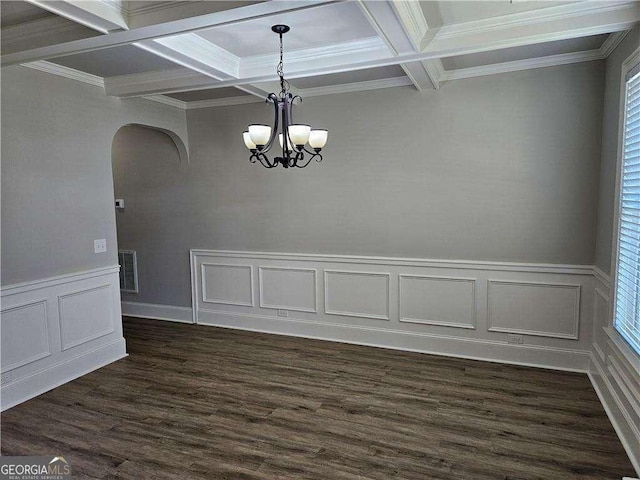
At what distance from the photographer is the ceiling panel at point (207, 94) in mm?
4727

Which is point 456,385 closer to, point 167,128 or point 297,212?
point 297,212

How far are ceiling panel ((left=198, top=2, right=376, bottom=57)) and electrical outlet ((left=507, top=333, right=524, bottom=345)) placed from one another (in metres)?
2.92

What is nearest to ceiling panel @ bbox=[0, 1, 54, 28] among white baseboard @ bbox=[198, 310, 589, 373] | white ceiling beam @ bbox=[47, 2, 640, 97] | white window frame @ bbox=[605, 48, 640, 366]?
white ceiling beam @ bbox=[47, 2, 640, 97]

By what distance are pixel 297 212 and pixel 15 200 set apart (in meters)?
2.58

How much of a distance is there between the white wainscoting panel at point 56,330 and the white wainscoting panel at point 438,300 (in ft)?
9.66

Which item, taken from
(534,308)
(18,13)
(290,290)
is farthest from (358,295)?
(18,13)

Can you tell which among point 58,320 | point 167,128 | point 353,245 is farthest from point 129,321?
point 353,245

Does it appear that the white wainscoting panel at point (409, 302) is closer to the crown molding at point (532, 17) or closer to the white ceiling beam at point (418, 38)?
the white ceiling beam at point (418, 38)

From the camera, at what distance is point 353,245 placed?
4.73 m

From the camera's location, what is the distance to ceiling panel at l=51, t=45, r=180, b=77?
351 cm

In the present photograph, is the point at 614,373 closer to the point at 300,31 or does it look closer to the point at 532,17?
the point at 532,17

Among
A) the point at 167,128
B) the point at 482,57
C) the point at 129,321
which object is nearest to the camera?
the point at 482,57

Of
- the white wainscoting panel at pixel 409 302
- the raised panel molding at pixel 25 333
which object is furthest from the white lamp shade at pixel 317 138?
the raised panel molding at pixel 25 333

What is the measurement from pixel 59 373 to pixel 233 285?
203cm
